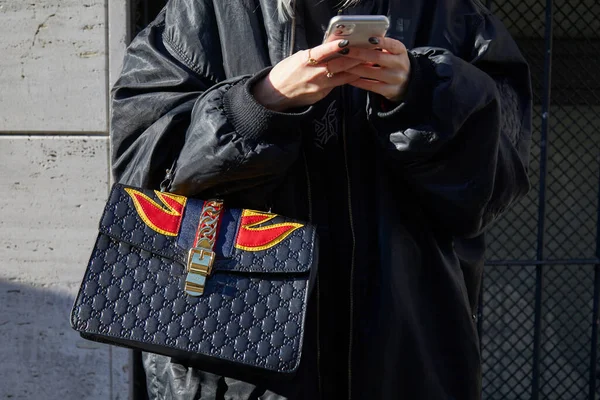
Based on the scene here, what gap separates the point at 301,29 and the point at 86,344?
1763 mm

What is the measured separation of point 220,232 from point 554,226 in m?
3.24

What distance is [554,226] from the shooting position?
4227mm

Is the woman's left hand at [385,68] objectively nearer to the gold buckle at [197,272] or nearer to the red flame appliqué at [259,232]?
the red flame appliqué at [259,232]

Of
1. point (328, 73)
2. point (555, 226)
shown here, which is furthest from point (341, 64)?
point (555, 226)

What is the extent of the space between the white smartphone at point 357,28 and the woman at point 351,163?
0.16 m

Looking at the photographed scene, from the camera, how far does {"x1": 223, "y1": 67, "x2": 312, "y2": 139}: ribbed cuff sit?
1359mm

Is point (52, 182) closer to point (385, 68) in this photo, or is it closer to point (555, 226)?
point (385, 68)

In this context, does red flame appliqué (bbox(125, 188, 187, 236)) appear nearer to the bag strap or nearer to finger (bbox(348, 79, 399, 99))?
the bag strap

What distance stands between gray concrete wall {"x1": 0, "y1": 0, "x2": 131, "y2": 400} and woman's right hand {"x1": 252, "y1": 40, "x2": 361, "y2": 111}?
1446 mm

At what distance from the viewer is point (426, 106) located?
138 centimetres

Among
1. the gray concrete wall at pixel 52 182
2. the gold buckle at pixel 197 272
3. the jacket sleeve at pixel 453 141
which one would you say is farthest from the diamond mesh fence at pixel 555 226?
the gold buckle at pixel 197 272

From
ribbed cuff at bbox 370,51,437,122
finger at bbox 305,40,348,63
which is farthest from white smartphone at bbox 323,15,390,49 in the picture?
ribbed cuff at bbox 370,51,437,122

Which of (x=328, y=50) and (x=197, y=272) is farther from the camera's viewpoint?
(x=197, y=272)

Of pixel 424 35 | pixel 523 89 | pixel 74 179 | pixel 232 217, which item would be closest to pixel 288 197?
pixel 232 217
